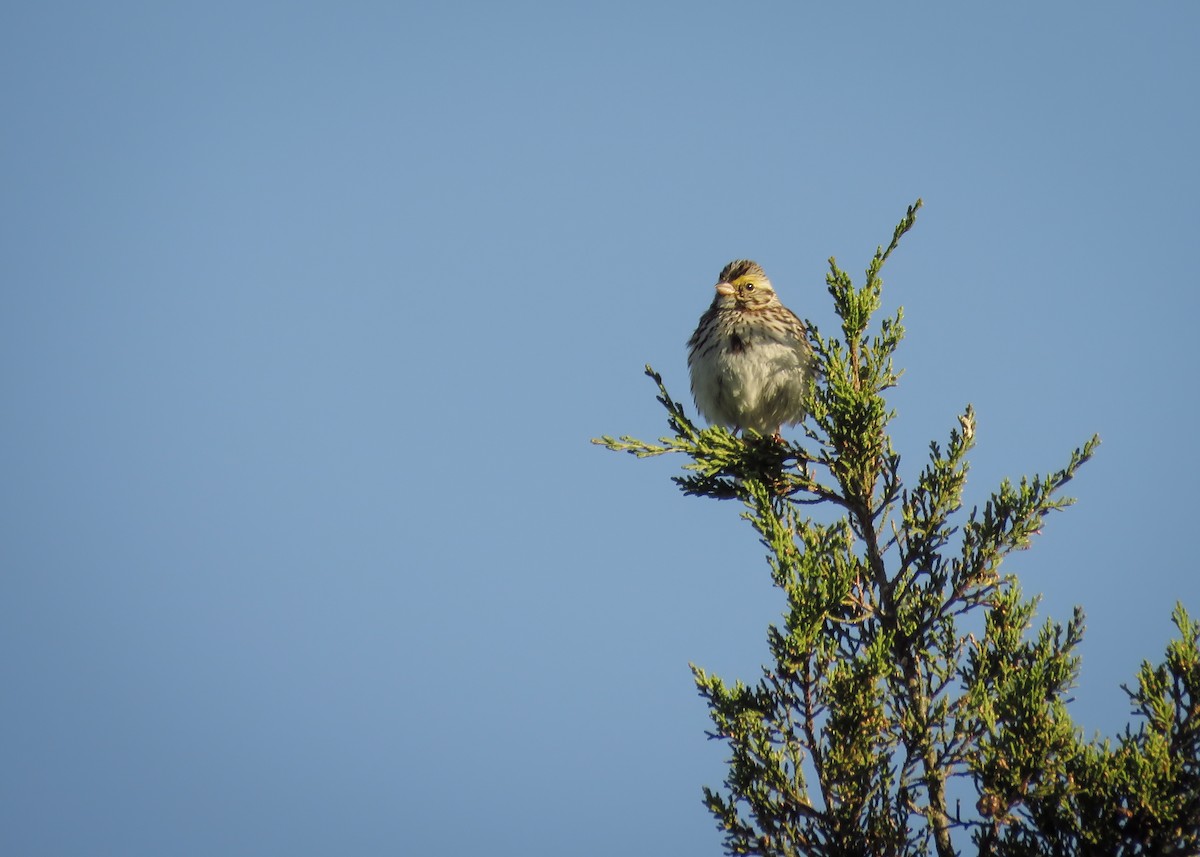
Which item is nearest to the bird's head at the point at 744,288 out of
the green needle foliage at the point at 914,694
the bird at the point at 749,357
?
the bird at the point at 749,357

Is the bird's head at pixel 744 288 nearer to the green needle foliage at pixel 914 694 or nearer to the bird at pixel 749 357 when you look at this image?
the bird at pixel 749 357

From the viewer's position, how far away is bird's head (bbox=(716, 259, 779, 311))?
9734 millimetres

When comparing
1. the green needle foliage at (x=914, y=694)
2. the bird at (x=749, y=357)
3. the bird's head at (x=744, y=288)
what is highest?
the bird's head at (x=744, y=288)

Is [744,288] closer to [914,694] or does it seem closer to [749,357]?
[749,357]

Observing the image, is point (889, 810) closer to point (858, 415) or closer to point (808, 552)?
point (808, 552)

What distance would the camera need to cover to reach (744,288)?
9797 millimetres

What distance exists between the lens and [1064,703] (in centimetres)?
579

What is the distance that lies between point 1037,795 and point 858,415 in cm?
208

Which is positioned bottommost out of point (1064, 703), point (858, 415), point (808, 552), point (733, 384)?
point (1064, 703)

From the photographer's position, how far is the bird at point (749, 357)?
9.32m

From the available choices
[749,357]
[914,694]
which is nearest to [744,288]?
→ [749,357]

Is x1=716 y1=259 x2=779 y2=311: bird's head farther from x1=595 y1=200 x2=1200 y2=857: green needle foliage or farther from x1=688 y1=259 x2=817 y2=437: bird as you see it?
x1=595 y1=200 x2=1200 y2=857: green needle foliage

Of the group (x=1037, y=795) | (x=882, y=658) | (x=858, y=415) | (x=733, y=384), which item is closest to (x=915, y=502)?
(x=858, y=415)

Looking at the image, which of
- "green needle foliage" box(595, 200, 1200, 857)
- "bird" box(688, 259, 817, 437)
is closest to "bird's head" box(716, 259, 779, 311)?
"bird" box(688, 259, 817, 437)
